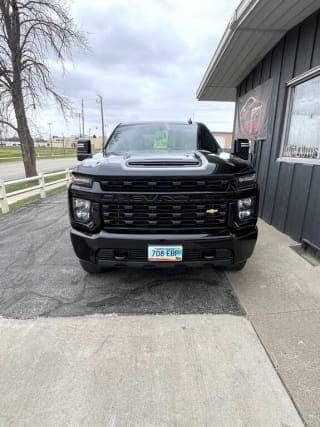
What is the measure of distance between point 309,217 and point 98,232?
3189mm

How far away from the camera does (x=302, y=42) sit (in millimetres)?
4375

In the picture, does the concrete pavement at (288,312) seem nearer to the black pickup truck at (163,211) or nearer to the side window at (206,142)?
the black pickup truck at (163,211)

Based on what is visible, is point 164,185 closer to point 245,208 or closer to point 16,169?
point 245,208

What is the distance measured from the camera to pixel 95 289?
308 cm

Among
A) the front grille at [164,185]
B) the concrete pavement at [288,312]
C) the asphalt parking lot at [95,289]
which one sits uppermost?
the front grille at [164,185]

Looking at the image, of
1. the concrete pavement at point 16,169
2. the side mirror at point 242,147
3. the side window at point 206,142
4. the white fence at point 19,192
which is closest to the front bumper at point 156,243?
the side window at point 206,142

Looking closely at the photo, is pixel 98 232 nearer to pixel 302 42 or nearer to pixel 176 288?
pixel 176 288

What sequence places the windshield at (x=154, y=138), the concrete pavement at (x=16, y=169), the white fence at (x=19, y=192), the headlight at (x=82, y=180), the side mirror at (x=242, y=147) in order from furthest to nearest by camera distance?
1. the concrete pavement at (x=16, y=169)
2. the white fence at (x=19, y=192)
3. the side mirror at (x=242, y=147)
4. the windshield at (x=154, y=138)
5. the headlight at (x=82, y=180)

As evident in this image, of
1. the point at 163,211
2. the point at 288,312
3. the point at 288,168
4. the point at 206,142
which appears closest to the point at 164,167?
the point at 163,211

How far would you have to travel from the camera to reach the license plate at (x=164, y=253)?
8.30 feet

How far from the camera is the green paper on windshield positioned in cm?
369

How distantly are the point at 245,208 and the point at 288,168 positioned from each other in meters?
2.65

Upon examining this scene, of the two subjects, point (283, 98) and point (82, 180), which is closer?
point (82, 180)

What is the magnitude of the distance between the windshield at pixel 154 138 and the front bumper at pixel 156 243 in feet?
4.67
